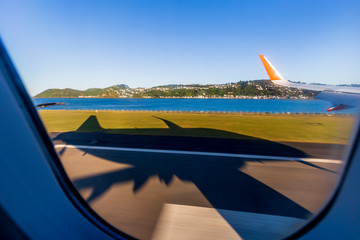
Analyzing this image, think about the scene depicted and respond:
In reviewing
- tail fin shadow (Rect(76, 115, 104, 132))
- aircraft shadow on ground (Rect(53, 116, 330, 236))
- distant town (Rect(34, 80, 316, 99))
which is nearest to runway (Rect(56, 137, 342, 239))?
aircraft shadow on ground (Rect(53, 116, 330, 236))

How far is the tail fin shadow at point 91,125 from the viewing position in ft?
22.2

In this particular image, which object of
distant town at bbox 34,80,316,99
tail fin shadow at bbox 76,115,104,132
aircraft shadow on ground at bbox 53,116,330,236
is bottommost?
tail fin shadow at bbox 76,115,104,132

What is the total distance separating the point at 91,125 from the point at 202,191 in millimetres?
6618

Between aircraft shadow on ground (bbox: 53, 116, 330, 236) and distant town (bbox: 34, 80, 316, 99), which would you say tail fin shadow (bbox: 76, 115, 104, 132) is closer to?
aircraft shadow on ground (bbox: 53, 116, 330, 236)

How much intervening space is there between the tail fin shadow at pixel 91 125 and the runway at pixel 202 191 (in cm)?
299

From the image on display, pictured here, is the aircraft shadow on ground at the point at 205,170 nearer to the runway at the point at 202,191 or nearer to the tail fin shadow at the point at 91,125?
→ the runway at the point at 202,191

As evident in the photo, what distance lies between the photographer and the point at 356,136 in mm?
979

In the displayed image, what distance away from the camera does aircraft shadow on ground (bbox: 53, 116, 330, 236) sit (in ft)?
7.26

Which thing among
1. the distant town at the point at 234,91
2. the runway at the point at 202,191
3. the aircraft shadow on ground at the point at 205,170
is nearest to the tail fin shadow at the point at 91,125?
the aircraft shadow on ground at the point at 205,170

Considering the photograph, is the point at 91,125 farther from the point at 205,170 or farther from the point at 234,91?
the point at 234,91

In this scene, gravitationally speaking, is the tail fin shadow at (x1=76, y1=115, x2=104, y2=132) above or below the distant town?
below

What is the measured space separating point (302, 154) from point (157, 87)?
3.78 metres

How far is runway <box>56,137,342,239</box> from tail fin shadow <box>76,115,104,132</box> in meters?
2.99

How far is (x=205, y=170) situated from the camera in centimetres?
318
